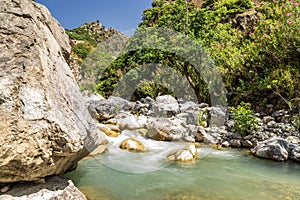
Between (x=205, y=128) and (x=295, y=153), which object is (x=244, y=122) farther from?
(x=295, y=153)

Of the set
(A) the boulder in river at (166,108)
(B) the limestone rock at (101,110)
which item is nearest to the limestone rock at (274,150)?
(A) the boulder in river at (166,108)

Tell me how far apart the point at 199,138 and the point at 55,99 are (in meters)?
5.63

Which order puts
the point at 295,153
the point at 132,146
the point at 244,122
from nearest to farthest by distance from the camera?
the point at 295,153
the point at 132,146
the point at 244,122

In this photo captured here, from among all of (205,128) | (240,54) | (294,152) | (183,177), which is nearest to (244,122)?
(205,128)

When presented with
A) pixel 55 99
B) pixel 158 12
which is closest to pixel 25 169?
pixel 55 99

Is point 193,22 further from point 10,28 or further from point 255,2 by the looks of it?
point 10,28

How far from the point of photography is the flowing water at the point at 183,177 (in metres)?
3.28

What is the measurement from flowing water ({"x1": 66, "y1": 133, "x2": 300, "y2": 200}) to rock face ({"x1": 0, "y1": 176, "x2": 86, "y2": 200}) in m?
0.61

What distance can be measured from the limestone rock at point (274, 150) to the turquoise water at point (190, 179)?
0.18 m

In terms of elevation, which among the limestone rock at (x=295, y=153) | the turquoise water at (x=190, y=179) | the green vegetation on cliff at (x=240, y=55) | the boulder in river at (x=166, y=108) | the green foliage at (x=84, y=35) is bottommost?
the turquoise water at (x=190, y=179)

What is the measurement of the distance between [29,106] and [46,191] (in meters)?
0.91

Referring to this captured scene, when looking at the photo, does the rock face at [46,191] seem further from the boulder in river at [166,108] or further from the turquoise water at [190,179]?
the boulder in river at [166,108]

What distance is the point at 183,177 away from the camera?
4.05m

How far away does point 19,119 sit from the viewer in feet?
6.36
